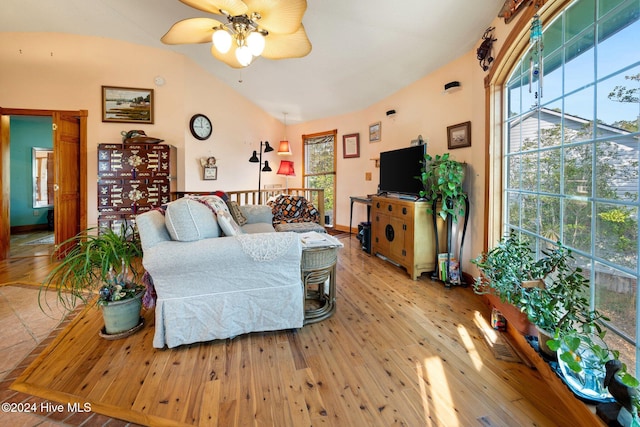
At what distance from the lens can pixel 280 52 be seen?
2.62m

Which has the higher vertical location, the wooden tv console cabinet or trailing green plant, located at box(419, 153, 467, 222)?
trailing green plant, located at box(419, 153, 467, 222)

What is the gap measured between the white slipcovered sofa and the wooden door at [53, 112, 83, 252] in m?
3.18

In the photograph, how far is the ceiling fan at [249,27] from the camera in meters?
1.95

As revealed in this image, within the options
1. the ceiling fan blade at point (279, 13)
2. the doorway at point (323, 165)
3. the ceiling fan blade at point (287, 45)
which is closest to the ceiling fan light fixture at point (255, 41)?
the ceiling fan blade at point (279, 13)

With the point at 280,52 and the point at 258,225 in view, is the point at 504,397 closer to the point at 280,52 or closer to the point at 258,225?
the point at 258,225

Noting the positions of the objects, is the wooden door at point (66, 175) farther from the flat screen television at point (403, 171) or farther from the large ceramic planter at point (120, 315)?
the flat screen television at point (403, 171)

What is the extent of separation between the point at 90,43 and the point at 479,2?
4.95 metres

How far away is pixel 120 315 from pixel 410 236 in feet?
8.76

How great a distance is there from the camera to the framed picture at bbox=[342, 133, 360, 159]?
530 cm

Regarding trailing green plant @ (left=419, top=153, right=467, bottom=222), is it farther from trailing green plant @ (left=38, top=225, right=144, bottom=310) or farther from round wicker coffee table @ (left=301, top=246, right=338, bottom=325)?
trailing green plant @ (left=38, top=225, right=144, bottom=310)

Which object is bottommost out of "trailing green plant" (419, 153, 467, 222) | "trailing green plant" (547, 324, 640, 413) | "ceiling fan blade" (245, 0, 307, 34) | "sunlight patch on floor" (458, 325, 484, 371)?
"sunlight patch on floor" (458, 325, 484, 371)

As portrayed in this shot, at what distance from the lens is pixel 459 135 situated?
302 cm

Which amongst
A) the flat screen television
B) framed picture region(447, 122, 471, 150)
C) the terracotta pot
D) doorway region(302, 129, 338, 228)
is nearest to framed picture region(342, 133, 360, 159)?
doorway region(302, 129, 338, 228)

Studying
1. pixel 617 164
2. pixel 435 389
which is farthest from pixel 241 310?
pixel 617 164
